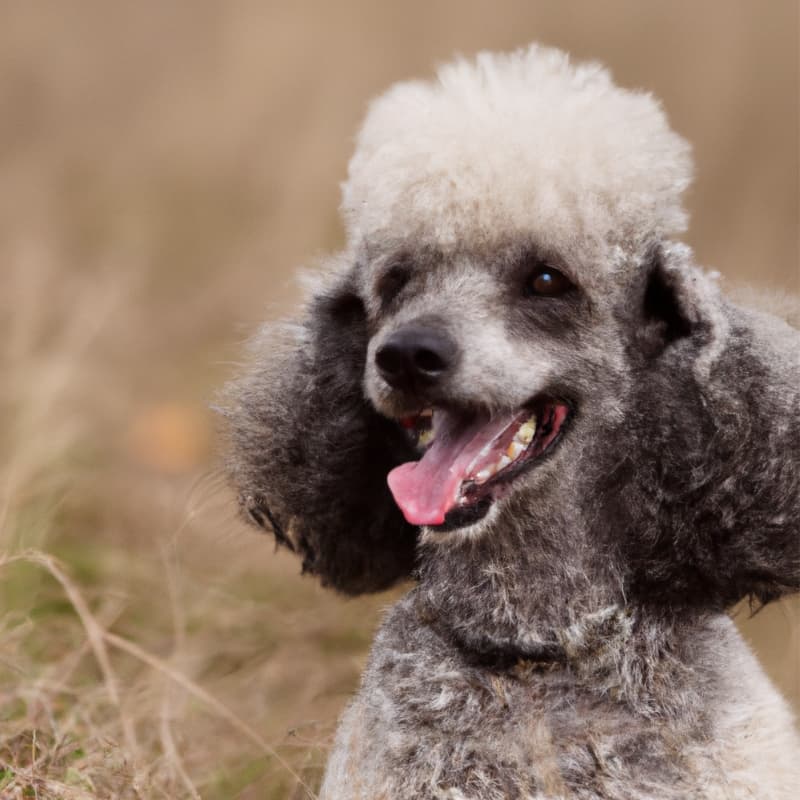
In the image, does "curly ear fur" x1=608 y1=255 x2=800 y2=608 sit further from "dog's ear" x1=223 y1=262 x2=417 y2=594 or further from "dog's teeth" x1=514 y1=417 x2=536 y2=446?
"dog's ear" x1=223 y1=262 x2=417 y2=594

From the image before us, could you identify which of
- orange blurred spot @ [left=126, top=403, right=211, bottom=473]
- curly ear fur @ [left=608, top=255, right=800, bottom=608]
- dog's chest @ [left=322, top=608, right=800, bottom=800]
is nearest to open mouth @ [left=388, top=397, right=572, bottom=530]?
curly ear fur @ [left=608, top=255, right=800, bottom=608]

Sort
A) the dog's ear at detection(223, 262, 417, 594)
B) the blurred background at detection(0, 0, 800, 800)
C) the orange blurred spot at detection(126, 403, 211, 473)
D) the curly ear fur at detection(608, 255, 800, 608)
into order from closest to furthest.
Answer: the curly ear fur at detection(608, 255, 800, 608), the dog's ear at detection(223, 262, 417, 594), the blurred background at detection(0, 0, 800, 800), the orange blurred spot at detection(126, 403, 211, 473)

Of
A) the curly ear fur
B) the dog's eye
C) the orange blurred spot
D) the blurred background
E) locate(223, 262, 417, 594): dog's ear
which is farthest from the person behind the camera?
the orange blurred spot

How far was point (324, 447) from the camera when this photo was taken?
2.88 metres

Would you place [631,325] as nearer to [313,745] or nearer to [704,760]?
[704,760]

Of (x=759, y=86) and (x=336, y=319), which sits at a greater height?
(x=759, y=86)

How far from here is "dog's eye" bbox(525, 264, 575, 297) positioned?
2.59 meters

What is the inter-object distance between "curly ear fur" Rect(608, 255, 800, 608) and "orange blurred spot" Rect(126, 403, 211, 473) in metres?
4.32

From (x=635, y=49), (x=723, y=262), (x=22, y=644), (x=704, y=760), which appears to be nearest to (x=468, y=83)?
(x=704, y=760)

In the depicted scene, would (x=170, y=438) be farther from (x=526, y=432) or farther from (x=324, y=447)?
(x=526, y=432)

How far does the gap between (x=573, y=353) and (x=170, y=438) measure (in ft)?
14.9

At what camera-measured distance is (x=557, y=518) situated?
8.80 feet

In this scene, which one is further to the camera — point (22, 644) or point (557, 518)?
point (22, 644)

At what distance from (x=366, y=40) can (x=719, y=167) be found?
98.5 inches
